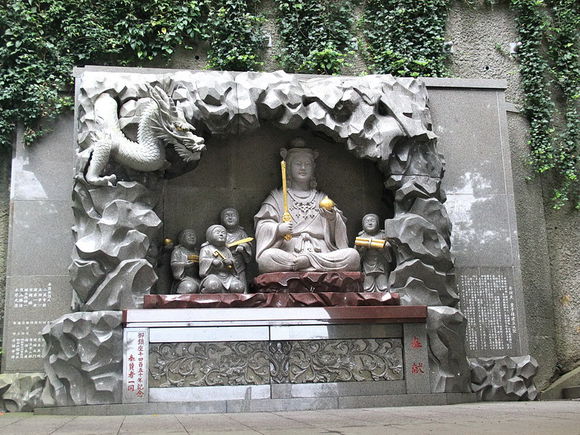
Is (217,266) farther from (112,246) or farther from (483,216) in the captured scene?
(483,216)

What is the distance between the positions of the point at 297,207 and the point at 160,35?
3.41m

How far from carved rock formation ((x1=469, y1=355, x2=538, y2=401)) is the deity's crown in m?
3.25

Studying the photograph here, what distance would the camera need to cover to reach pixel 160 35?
10734mm

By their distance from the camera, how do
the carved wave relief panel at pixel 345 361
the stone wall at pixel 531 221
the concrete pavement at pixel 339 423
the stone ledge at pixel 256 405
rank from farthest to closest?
the stone wall at pixel 531 221 → the carved wave relief panel at pixel 345 361 → the stone ledge at pixel 256 405 → the concrete pavement at pixel 339 423

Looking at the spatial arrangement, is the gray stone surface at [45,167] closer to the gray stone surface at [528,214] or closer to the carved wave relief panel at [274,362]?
the carved wave relief panel at [274,362]

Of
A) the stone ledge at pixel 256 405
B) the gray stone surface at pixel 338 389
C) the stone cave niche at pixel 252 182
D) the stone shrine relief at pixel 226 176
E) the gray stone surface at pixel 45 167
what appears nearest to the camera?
the stone ledge at pixel 256 405

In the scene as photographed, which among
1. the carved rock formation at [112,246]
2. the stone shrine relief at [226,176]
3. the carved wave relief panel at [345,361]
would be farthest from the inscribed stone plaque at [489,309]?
the carved rock formation at [112,246]

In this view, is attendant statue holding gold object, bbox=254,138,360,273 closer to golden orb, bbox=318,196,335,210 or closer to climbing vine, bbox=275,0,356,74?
golden orb, bbox=318,196,335,210

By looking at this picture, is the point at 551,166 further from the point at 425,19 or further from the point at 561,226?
the point at 425,19

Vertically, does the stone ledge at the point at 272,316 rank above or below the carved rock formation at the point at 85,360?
above

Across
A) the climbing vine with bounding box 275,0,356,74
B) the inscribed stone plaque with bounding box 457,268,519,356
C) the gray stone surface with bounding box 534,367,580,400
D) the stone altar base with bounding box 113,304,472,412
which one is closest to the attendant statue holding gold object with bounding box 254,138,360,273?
the stone altar base with bounding box 113,304,472,412

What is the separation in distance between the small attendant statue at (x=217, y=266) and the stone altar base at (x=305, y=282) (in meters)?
0.35

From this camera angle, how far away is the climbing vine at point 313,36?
1101cm

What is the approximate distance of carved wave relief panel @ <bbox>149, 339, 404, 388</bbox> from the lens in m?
7.98
